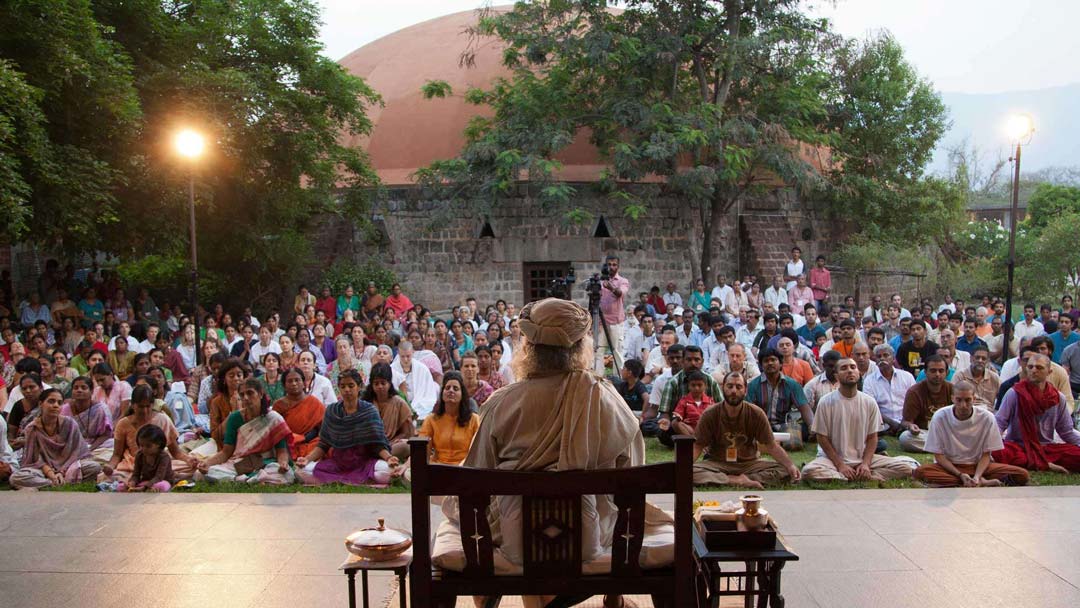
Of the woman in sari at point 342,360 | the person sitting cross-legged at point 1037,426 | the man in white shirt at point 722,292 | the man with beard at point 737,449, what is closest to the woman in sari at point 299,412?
the woman in sari at point 342,360

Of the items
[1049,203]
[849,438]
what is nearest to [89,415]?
[849,438]

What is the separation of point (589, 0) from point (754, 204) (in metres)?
5.70

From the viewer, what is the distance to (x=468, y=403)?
631 cm

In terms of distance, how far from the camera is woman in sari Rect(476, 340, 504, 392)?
333 inches

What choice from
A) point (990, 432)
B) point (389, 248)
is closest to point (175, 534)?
point (990, 432)

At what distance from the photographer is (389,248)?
1778 centimetres

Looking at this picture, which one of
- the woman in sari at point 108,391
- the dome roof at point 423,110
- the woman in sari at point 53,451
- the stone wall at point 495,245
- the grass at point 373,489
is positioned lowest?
the grass at point 373,489

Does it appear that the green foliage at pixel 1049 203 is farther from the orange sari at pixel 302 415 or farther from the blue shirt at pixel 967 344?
the orange sari at pixel 302 415

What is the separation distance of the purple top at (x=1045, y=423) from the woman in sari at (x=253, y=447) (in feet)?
17.7

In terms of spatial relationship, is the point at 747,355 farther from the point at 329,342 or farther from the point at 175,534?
the point at 175,534

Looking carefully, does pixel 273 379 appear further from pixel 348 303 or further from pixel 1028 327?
pixel 1028 327

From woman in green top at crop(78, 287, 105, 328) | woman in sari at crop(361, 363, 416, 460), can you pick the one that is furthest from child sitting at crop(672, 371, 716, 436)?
woman in green top at crop(78, 287, 105, 328)

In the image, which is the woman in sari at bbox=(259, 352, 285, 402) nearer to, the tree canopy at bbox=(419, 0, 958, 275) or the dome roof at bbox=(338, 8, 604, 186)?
the tree canopy at bbox=(419, 0, 958, 275)

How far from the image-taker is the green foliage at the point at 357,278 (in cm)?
1641
